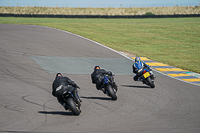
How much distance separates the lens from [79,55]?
22.8 m

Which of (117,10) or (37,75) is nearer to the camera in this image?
(37,75)

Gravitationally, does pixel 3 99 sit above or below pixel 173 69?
above

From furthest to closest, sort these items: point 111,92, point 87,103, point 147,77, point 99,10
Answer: point 99,10 → point 147,77 → point 111,92 → point 87,103

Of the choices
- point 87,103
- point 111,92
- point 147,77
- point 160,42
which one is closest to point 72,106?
point 87,103

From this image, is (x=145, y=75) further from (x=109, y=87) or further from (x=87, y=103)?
(x=87, y=103)

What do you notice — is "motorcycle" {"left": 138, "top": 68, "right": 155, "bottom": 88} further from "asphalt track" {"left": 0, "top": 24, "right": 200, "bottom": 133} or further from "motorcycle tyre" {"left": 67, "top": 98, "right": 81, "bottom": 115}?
"motorcycle tyre" {"left": 67, "top": 98, "right": 81, "bottom": 115}

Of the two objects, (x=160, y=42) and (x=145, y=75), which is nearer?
Answer: (x=145, y=75)

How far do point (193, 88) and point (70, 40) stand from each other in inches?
654

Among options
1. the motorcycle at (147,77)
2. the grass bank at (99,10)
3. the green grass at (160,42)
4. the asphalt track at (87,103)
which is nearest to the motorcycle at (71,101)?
the asphalt track at (87,103)

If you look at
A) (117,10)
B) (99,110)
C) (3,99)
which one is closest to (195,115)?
(99,110)

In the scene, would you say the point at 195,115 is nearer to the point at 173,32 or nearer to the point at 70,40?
the point at 70,40

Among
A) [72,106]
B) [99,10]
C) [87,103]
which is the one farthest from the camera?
[99,10]

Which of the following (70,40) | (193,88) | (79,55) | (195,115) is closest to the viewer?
(195,115)

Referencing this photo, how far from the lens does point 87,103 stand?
428 inches
